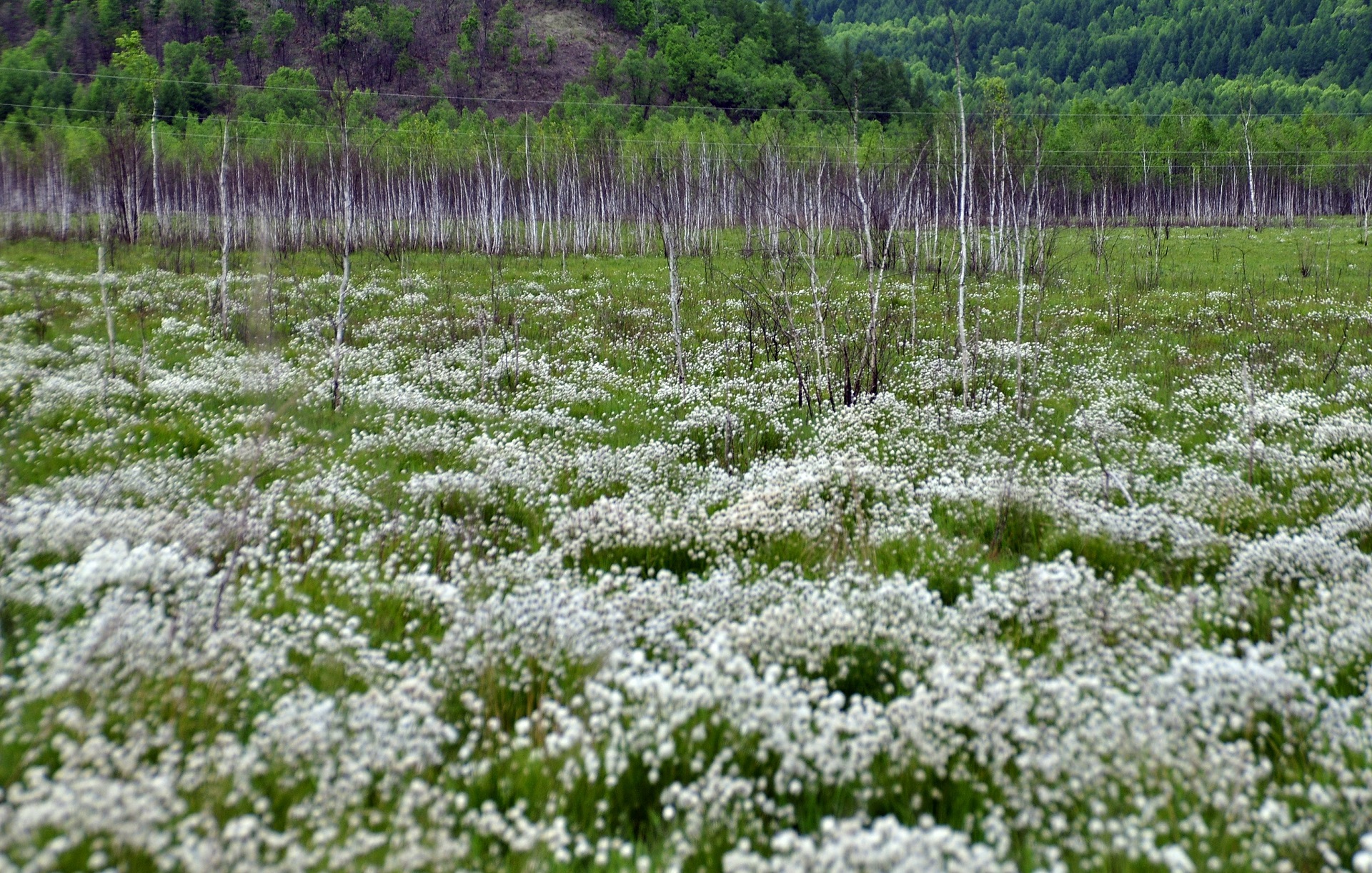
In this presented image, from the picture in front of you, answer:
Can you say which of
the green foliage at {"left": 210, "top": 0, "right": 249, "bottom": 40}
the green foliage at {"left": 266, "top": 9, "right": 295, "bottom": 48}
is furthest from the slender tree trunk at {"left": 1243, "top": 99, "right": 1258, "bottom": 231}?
the green foliage at {"left": 210, "top": 0, "right": 249, "bottom": 40}

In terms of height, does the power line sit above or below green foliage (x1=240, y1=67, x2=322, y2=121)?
below

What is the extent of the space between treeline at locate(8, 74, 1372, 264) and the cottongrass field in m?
18.3

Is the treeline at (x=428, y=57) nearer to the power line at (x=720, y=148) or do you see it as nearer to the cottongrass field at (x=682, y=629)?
the power line at (x=720, y=148)

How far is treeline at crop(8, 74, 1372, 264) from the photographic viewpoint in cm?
4100

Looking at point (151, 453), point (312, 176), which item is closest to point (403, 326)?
point (151, 453)

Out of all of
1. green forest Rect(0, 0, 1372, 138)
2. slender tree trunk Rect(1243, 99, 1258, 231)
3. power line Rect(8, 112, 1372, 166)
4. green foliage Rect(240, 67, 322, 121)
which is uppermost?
green forest Rect(0, 0, 1372, 138)

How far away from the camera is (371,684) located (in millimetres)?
3732

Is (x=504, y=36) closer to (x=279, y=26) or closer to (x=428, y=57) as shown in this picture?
(x=428, y=57)

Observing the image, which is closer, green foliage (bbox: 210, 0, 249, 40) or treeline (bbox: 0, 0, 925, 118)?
treeline (bbox: 0, 0, 925, 118)

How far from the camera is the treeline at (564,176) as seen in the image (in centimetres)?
4100

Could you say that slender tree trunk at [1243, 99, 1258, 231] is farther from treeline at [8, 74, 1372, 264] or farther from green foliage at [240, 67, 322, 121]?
green foliage at [240, 67, 322, 121]

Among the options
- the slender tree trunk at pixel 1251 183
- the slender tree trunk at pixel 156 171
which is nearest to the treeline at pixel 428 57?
the slender tree trunk at pixel 1251 183

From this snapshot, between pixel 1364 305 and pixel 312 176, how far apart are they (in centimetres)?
6082

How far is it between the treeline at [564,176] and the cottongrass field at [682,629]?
1826cm
